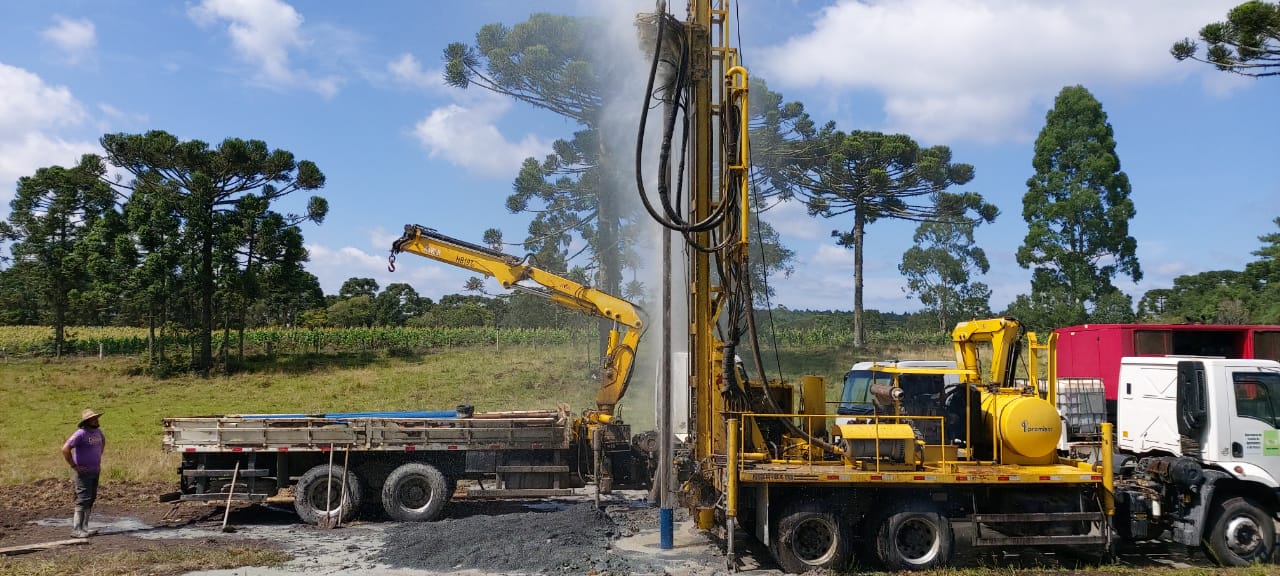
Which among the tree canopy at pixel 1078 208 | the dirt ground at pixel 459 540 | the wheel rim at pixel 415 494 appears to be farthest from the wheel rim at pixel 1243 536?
the tree canopy at pixel 1078 208

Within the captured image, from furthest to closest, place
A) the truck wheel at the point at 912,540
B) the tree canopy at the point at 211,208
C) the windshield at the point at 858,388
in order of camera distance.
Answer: the tree canopy at the point at 211,208 < the windshield at the point at 858,388 < the truck wheel at the point at 912,540

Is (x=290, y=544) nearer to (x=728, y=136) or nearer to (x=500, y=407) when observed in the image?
(x=728, y=136)

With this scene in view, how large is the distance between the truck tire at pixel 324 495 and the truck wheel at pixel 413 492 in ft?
1.58

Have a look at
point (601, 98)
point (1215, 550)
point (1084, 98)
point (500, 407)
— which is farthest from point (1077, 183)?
point (1215, 550)

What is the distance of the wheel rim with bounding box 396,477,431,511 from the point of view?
42.4ft

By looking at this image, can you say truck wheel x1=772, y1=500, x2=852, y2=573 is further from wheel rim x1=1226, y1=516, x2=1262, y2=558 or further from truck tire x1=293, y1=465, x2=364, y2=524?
truck tire x1=293, y1=465, x2=364, y2=524

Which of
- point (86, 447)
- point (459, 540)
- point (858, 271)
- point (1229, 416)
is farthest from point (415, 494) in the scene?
point (858, 271)

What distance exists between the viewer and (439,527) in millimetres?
11867

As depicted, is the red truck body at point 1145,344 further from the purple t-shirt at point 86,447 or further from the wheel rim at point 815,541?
the purple t-shirt at point 86,447

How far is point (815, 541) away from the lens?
988 centimetres

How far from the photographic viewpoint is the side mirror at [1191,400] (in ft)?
33.9

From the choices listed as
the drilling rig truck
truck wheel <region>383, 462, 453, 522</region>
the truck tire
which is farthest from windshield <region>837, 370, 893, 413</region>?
the truck tire

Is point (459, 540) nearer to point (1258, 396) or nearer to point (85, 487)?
point (85, 487)

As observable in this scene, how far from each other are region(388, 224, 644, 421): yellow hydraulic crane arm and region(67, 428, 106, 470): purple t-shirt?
531 cm
